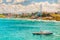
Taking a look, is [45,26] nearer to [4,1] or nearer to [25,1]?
[25,1]

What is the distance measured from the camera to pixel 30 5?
1.79 meters

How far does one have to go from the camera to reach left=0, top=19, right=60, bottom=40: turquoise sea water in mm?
1747

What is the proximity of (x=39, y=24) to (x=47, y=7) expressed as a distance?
0.75 feet

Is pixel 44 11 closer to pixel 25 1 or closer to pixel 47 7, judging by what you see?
pixel 47 7

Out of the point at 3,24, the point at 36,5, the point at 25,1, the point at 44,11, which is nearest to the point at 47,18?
the point at 44,11

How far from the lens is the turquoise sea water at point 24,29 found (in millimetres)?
1747

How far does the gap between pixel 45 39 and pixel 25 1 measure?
52 centimetres

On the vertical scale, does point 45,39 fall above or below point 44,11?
below

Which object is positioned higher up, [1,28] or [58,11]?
[58,11]

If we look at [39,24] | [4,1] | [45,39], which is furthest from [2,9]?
[45,39]

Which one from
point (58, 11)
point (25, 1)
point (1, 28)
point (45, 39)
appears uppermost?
point (25, 1)

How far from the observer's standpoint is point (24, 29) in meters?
1.77

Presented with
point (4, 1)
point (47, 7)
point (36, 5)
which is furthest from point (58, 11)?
point (4, 1)

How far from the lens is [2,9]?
1.83 m
